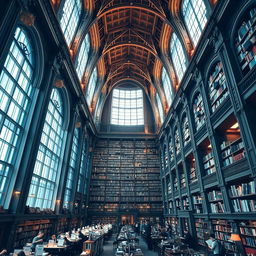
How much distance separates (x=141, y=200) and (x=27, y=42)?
56.2 ft

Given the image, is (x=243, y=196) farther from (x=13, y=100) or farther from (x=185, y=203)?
(x=13, y=100)

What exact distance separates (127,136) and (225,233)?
15.5 meters

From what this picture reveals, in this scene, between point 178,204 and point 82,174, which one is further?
point 82,174

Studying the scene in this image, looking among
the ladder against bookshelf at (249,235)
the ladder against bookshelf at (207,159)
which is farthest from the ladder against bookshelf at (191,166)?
the ladder against bookshelf at (249,235)

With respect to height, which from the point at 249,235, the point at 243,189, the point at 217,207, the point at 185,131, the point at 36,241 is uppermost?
the point at 185,131

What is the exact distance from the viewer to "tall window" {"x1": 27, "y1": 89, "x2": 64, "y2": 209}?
374 inches

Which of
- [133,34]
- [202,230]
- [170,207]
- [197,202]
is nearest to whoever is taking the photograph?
[202,230]

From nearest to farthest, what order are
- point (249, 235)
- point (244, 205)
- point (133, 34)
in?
point (249, 235)
point (244, 205)
point (133, 34)

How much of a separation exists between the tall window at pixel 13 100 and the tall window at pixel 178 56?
10.9 metres

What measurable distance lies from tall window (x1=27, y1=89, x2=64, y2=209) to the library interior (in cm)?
8

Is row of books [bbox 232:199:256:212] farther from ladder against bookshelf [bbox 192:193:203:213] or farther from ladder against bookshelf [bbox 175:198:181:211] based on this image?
ladder against bookshelf [bbox 175:198:181:211]

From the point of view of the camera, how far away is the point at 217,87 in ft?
28.6

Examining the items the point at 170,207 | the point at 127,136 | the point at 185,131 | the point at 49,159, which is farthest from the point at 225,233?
the point at 127,136

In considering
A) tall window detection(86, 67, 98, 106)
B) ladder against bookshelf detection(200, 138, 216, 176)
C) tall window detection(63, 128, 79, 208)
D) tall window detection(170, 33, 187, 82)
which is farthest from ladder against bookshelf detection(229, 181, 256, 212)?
tall window detection(86, 67, 98, 106)
